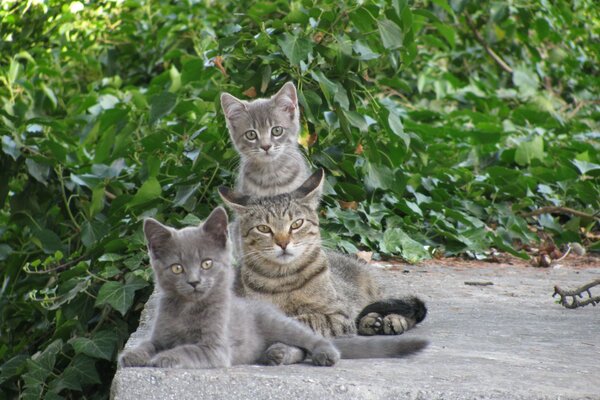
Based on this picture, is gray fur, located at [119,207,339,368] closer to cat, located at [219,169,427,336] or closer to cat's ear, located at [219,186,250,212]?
cat, located at [219,169,427,336]

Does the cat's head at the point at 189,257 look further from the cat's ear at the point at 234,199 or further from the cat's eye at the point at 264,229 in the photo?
the cat's ear at the point at 234,199

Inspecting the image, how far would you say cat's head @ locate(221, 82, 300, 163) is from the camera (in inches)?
233

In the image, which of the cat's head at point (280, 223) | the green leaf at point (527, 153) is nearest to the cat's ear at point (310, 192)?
the cat's head at point (280, 223)

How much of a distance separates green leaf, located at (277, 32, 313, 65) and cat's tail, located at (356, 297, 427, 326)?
1776 millimetres

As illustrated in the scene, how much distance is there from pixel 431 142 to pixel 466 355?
466 cm

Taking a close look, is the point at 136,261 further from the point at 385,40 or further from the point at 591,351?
the point at 591,351

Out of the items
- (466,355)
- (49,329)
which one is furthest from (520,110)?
(466,355)

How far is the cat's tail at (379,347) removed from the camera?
13.1 ft

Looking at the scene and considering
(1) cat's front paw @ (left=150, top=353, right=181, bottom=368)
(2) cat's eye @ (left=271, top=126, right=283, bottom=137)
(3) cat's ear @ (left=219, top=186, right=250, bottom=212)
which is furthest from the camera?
(2) cat's eye @ (left=271, top=126, right=283, bottom=137)

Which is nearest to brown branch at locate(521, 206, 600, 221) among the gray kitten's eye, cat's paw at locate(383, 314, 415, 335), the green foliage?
the green foliage

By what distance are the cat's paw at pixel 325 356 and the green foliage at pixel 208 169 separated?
1.59 metres

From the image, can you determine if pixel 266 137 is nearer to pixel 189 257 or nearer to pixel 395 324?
pixel 395 324

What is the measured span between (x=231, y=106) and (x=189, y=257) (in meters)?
2.27

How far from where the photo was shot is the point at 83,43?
9750 mm
